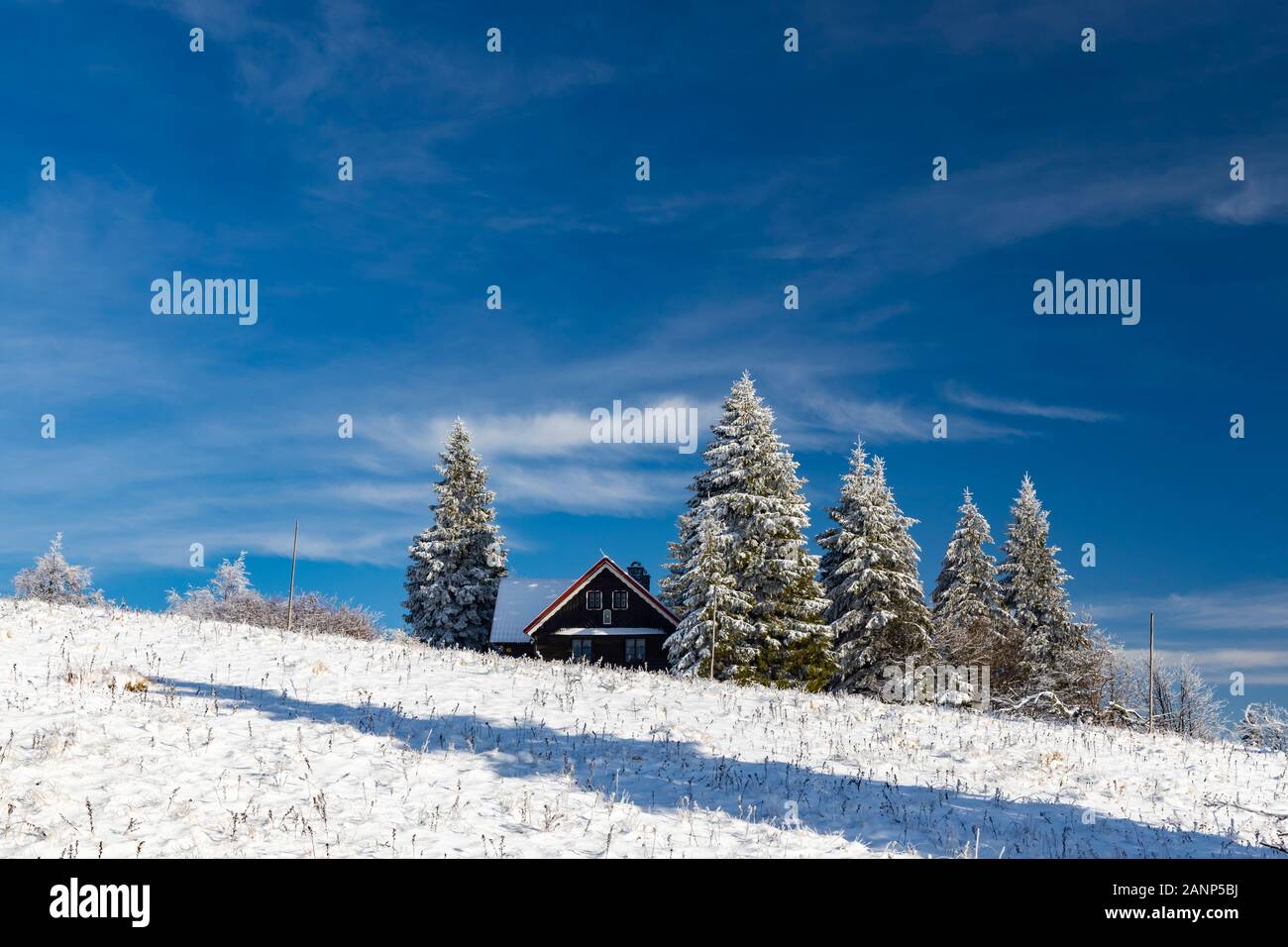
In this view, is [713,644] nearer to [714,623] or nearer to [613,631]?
[714,623]

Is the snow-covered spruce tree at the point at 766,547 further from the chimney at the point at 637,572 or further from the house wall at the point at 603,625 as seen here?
the chimney at the point at 637,572

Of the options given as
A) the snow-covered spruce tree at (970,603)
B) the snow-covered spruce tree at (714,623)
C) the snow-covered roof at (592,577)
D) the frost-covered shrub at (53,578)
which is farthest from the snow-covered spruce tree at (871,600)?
the frost-covered shrub at (53,578)

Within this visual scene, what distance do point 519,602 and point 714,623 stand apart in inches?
713

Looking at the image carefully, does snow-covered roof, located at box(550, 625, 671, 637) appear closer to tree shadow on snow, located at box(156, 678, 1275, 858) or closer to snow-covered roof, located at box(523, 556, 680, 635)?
snow-covered roof, located at box(523, 556, 680, 635)

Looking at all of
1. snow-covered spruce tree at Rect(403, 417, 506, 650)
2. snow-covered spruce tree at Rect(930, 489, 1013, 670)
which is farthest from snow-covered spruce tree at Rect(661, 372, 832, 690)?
snow-covered spruce tree at Rect(403, 417, 506, 650)

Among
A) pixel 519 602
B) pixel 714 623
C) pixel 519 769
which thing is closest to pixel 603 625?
pixel 519 602

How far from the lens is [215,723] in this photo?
11.8m

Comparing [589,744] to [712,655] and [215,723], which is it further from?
[712,655]

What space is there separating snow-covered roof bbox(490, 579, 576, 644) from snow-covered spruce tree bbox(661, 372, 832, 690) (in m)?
12.8

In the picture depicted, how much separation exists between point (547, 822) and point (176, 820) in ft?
11.4
